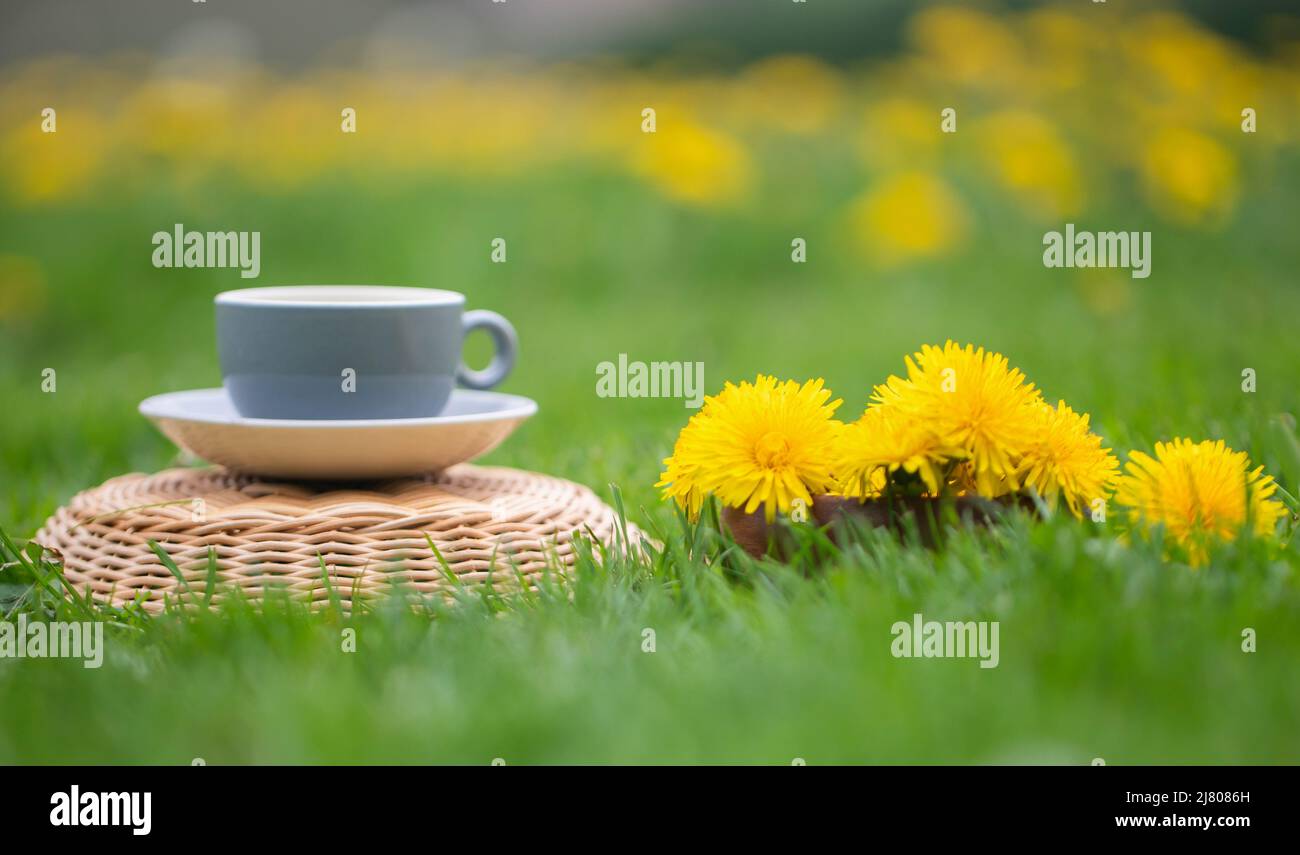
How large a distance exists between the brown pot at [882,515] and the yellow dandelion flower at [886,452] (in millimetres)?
25

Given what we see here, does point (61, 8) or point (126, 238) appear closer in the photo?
point (126, 238)

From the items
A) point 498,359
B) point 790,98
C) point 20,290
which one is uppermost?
point 790,98

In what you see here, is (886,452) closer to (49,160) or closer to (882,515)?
(882,515)

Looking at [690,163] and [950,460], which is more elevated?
[690,163]

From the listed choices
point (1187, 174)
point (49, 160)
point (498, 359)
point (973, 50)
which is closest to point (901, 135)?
point (973, 50)

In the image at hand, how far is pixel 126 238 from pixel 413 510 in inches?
182

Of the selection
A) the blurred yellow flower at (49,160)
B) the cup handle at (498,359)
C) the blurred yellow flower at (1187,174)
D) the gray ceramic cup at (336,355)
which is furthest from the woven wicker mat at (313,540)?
the blurred yellow flower at (49,160)

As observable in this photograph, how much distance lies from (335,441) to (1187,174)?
160 inches

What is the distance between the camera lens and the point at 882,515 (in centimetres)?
211

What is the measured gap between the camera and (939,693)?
5.08ft

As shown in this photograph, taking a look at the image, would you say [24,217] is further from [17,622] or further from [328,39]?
[328,39]

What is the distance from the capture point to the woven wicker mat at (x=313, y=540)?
2154 millimetres

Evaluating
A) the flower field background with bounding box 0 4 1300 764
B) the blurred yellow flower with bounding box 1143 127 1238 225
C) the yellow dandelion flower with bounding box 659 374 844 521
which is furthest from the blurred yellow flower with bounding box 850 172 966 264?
the yellow dandelion flower with bounding box 659 374 844 521

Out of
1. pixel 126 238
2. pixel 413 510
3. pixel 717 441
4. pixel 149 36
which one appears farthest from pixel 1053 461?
pixel 149 36
